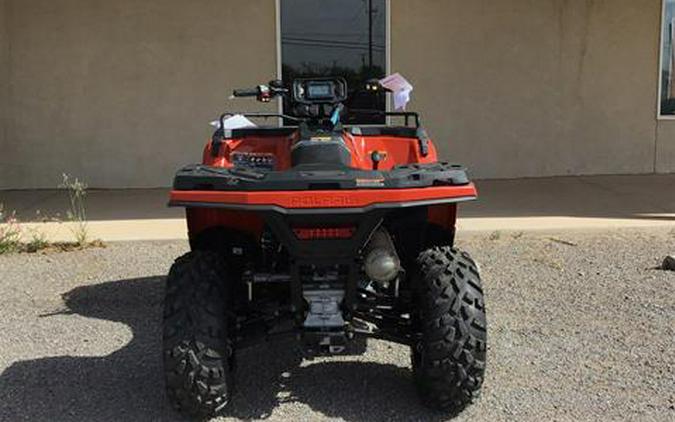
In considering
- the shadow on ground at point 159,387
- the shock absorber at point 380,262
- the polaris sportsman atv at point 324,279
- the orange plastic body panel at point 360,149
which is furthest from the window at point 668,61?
the shock absorber at point 380,262

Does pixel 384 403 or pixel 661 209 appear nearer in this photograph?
pixel 384 403

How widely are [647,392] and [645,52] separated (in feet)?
28.1

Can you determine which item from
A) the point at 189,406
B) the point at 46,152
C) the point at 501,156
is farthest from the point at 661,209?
the point at 46,152

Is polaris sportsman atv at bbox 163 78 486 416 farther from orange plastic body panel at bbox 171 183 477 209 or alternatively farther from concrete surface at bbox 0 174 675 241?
concrete surface at bbox 0 174 675 241

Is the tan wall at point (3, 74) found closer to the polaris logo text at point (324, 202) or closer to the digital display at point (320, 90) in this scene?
the digital display at point (320, 90)

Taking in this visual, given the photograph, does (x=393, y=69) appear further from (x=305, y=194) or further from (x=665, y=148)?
(x=305, y=194)

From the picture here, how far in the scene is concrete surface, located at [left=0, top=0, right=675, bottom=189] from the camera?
10.9 meters

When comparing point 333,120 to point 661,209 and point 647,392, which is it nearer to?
point 647,392

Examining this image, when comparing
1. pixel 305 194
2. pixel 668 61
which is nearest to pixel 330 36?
pixel 668 61

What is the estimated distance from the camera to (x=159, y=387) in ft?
13.8

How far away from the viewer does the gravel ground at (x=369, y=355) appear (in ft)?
12.9

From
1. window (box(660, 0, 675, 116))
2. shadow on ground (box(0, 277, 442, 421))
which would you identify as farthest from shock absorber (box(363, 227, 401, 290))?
window (box(660, 0, 675, 116))

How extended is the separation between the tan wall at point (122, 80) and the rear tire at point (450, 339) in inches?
299

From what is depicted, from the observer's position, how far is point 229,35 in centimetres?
1087
